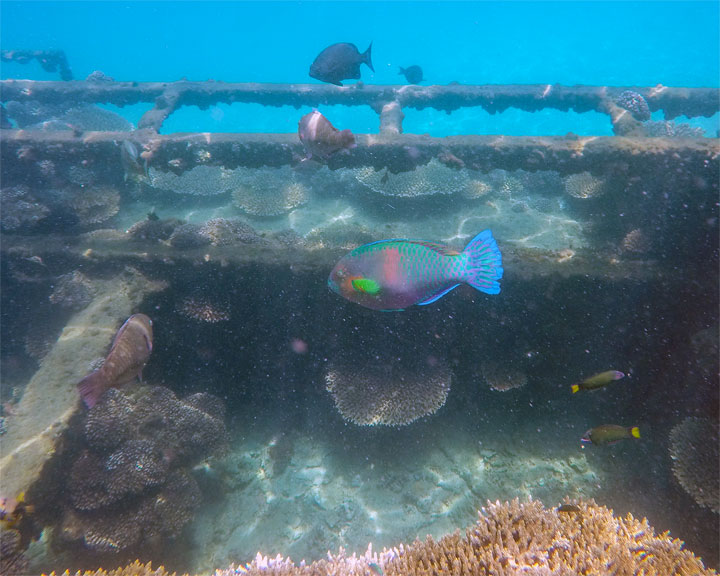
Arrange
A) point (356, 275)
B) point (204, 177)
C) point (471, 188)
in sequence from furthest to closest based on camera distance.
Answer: point (204, 177) → point (471, 188) → point (356, 275)

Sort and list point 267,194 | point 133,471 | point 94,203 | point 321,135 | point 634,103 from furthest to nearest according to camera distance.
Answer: point 634,103 → point 267,194 → point 94,203 → point 133,471 → point 321,135

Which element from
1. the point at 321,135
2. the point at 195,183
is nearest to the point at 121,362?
the point at 321,135

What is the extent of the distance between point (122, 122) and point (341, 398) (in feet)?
36.8

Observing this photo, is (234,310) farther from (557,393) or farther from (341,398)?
(557,393)

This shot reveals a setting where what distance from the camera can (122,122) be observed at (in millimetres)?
10203

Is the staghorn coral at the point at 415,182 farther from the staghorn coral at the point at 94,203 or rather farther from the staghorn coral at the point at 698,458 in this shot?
the staghorn coral at the point at 698,458

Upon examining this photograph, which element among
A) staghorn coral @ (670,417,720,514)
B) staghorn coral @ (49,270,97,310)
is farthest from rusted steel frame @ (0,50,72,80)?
staghorn coral @ (670,417,720,514)

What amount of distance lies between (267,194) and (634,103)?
833cm

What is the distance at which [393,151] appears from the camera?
207 inches

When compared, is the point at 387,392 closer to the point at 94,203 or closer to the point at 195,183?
the point at 195,183

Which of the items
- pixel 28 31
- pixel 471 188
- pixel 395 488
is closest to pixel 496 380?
pixel 395 488

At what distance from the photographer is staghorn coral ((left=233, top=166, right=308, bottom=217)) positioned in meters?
6.71

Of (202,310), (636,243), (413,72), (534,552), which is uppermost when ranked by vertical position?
(413,72)

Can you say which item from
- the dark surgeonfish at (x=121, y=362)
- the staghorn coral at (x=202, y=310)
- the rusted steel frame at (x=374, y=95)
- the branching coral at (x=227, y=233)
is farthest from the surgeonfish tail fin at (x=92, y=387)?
the rusted steel frame at (x=374, y=95)
